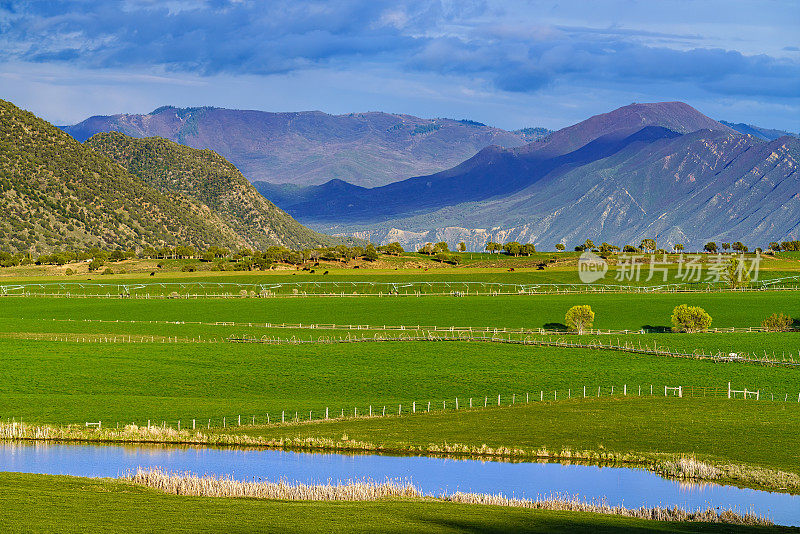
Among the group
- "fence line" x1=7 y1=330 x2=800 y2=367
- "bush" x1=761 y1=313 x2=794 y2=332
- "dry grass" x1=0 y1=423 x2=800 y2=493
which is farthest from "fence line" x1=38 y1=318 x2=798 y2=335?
"dry grass" x1=0 y1=423 x2=800 y2=493

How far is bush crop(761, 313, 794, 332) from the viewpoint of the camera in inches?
4309

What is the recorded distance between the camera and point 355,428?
55.2 m

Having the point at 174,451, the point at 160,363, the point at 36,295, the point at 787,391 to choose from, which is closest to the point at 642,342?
the point at 787,391

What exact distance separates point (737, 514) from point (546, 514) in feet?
22.7

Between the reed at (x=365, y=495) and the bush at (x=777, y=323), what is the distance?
253 ft

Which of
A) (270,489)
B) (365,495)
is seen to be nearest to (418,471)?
(365,495)

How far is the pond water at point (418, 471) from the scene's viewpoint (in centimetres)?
4081

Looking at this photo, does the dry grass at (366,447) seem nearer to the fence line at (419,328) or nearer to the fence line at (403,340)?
the fence line at (403,340)

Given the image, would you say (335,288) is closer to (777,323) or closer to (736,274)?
(736,274)

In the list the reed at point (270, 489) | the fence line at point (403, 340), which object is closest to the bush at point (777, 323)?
the fence line at point (403, 340)

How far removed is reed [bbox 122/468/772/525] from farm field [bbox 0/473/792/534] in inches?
37.2

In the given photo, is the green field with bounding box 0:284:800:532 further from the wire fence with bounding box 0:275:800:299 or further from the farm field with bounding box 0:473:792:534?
the wire fence with bounding box 0:275:800:299

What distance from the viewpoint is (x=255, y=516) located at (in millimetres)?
33250

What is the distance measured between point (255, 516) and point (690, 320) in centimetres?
8427
